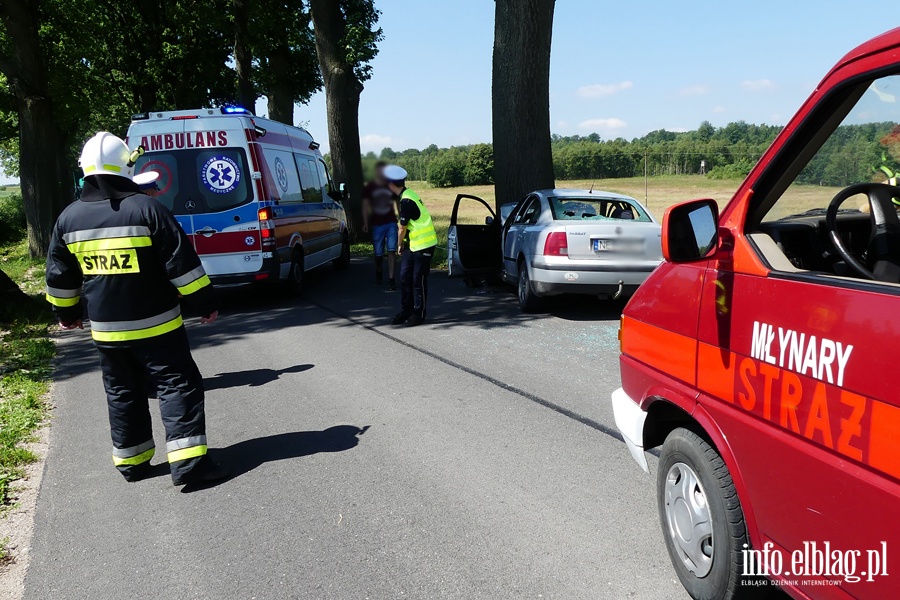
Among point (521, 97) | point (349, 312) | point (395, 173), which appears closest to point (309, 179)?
point (349, 312)

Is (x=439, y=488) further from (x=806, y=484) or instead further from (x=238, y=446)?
(x=806, y=484)

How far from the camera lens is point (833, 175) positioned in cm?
270

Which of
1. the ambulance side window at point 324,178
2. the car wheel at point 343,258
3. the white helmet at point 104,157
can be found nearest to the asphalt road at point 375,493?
the white helmet at point 104,157

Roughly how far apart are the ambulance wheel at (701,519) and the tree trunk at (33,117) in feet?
63.0

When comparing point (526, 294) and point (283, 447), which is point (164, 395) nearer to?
point (283, 447)

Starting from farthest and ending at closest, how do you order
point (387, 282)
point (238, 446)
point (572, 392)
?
point (387, 282)
point (572, 392)
point (238, 446)

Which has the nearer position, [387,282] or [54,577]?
[54,577]

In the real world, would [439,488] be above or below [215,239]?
below

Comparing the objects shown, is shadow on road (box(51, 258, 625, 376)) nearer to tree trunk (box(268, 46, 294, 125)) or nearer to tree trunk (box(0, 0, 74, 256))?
tree trunk (box(0, 0, 74, 256))

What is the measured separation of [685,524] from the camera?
9.70 feet

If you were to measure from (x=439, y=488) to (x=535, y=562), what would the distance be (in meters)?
0.99

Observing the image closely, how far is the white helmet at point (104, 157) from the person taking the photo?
166 inches

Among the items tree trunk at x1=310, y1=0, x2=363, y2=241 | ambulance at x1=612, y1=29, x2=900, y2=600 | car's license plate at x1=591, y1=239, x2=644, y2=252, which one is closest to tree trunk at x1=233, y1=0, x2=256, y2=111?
tree trunk at x1=310, y1=0, x2=363, y2=241

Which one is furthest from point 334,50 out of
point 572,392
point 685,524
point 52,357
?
point 685,524
